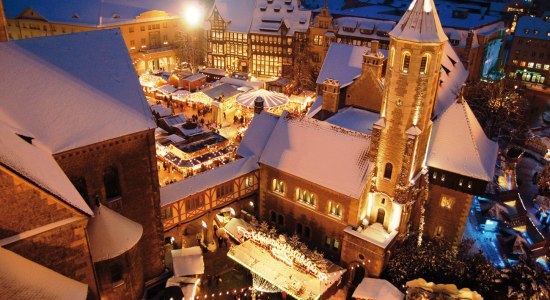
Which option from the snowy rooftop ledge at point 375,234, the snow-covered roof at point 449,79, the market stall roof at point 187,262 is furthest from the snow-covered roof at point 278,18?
the market stall roof at point 187,262

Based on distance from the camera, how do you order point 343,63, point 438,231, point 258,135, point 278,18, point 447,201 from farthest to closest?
point 278,18, point 343,63, point 258,135, point 438,231, point 447,201

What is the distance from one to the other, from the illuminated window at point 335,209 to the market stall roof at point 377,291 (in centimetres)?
574

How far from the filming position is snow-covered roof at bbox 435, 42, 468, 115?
151 feet

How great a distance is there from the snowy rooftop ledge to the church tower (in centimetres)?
68

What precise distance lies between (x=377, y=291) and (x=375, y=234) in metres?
4.66

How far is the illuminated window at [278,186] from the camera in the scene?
130ft

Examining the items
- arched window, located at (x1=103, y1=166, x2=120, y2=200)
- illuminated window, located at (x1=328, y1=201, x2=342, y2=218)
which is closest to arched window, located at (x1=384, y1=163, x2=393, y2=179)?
illuminated window, located at (x1=328, y1=201, x2=342, y2=218)

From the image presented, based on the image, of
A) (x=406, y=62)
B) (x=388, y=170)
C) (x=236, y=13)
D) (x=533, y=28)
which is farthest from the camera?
(x=533, y=28)

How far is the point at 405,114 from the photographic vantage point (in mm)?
33719

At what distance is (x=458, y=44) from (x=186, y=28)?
5216cm

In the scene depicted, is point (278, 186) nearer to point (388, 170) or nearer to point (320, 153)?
point (320, 153)

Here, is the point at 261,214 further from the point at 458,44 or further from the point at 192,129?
the point at 458,44

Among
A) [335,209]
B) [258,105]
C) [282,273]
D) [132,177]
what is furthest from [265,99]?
[132,177]

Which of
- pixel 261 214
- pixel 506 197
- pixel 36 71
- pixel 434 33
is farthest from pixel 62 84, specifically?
pixel 506 197
